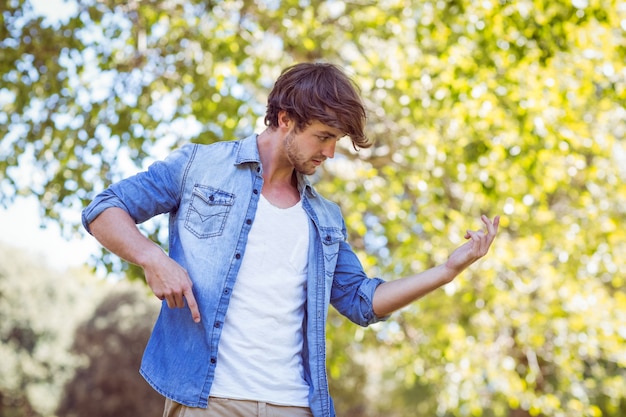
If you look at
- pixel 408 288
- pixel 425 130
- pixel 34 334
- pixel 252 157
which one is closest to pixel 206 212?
pixel 252 157

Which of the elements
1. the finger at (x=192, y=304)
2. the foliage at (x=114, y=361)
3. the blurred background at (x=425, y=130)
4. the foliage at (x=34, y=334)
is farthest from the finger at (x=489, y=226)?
the foliage at (x=34, y=334)

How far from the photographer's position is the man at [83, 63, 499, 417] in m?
2.38

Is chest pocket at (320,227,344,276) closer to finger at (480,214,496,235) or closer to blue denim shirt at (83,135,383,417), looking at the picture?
blue denim shirt at (83,135,383,417)

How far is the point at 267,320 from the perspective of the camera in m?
2.48

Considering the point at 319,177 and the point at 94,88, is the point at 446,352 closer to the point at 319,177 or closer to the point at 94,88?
the point at 319,177

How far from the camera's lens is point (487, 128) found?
6.80 meters

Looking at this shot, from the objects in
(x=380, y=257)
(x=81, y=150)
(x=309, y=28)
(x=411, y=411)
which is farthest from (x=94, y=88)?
(x=411, y=411)

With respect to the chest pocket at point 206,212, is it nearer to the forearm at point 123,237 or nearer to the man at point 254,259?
the man at point 254,259

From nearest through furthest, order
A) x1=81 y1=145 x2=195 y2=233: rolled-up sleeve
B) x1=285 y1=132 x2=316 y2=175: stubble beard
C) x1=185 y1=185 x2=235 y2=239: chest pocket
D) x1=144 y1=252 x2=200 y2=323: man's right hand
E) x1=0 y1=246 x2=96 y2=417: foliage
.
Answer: x1=144 y1=252 x2=200 y2=323: man's right hand
x1=81 y1=145 x2=195 y2=233: rolled-up sleeve
x1=185 y1=185 x2=235 y2=239: chest pocket
x1=285 y1=132 x2=316 y2=175: stubble beard
x1=0 y1=246 x2=96 y2=417: foliage

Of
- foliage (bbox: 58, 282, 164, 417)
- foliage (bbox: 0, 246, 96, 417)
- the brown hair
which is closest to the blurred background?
the brown hair

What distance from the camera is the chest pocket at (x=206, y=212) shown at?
2531 millimetres

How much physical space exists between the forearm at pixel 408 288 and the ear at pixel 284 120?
2.02 feet

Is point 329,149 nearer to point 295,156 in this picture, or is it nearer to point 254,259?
point 295,156

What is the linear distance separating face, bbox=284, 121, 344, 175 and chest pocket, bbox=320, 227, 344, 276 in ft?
0.74
